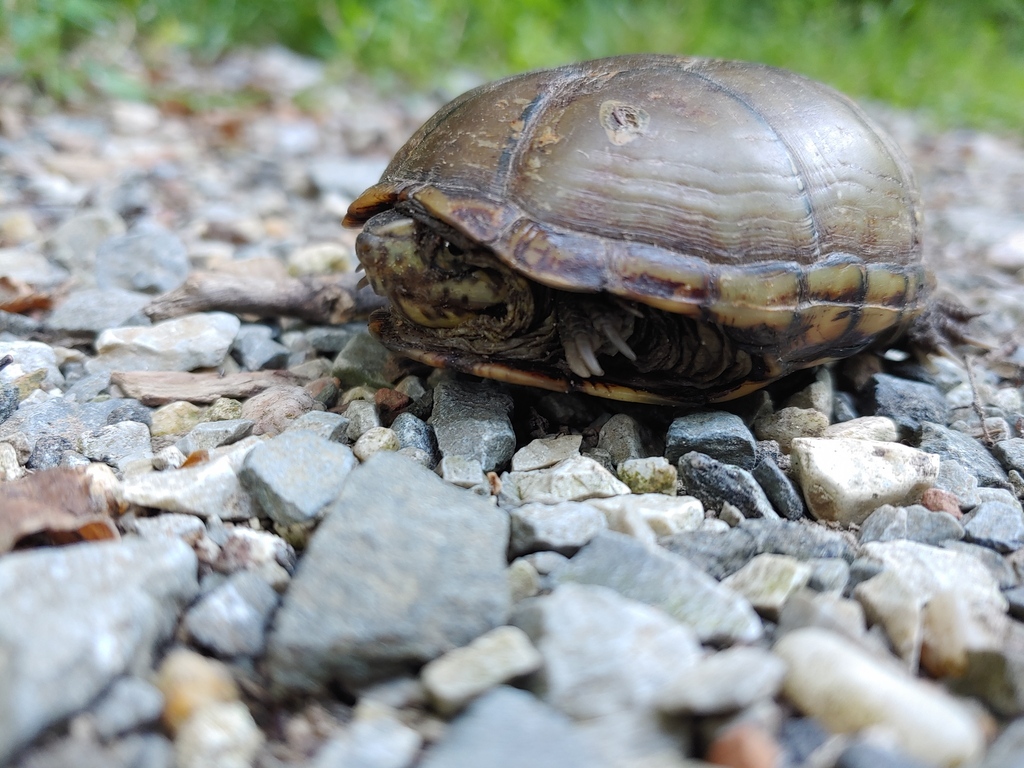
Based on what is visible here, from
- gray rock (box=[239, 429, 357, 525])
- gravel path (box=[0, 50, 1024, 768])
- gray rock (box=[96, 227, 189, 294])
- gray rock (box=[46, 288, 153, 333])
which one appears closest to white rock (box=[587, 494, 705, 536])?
gravel path (box=[0, 50, 1024, 768])

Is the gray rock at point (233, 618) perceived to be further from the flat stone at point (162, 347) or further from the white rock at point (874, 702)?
the flat stone at point (162, 347)

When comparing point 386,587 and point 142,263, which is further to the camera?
point 142,263

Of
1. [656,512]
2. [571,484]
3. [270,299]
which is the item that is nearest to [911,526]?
[656,512]

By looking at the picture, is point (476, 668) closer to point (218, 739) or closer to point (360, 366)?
point (218, 739)

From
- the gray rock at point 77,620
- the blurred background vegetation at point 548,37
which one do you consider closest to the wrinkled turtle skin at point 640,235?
the gray rock at point 77,620

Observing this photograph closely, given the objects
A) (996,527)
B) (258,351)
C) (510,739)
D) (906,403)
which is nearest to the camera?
(510,739)

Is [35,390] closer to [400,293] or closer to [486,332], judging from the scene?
[400,293]
